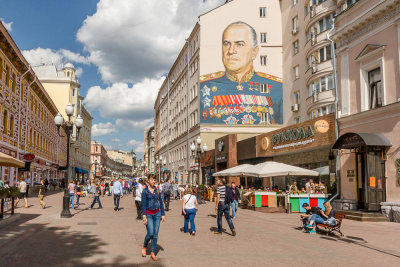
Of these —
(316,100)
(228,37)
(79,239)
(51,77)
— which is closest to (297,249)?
(79,239)

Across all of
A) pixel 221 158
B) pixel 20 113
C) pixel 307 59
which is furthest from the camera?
pixel 221 158

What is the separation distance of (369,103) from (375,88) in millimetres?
723

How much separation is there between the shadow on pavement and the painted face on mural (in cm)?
3144

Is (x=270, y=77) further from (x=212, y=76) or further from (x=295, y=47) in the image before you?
(x=212, y=76)

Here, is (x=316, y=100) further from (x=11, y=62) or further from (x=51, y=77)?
(x=51, y=77)

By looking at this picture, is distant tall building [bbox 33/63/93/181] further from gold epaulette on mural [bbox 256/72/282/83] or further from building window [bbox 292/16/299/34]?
building window [bbox 292/16/299/34]

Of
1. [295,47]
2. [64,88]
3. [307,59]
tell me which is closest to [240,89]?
[295,47]

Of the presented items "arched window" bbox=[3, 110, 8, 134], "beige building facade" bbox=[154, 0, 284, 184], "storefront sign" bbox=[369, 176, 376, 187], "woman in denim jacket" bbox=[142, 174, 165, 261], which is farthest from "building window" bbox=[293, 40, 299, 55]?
"woman in denim jacket" bbox=[142, 174, 165, 261]

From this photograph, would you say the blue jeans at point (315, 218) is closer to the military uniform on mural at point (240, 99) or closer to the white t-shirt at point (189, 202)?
the white t-shirt at point (189, 202)

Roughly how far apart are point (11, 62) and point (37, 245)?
21.6m

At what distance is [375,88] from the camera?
687 inches

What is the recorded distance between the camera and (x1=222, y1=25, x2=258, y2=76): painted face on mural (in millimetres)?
41625

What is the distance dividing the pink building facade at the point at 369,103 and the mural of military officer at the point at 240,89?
21249mm

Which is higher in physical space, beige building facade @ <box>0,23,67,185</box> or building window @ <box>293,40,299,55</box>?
building window @ <box>293,40,299,55</box>
